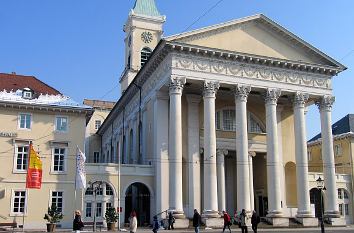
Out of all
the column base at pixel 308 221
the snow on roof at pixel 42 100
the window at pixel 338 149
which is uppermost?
the snow on roof at pixel 42 100

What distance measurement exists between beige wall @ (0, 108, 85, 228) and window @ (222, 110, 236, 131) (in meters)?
14.0

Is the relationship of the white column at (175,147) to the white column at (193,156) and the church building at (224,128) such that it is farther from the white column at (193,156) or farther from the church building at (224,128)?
the white column at (193,156)

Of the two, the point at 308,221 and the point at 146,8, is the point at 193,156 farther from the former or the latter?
the point at 146,8

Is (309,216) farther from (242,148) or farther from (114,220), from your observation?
(114,220)

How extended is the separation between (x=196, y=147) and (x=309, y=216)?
11428 millimetres

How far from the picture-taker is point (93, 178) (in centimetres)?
3784

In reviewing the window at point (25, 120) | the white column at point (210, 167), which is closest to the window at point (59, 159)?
the window at point (25, 120)

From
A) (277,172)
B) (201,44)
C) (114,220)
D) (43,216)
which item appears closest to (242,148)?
(277,172)

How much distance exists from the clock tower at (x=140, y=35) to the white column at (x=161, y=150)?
25888 millimetres

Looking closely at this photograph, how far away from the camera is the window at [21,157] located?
116 ft

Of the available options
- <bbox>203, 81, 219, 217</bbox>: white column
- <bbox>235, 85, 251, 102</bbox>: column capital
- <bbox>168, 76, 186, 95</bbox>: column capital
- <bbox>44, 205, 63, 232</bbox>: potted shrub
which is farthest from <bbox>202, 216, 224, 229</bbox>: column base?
<bbox>44, 205, 63, 232</bbox>: potted shrub

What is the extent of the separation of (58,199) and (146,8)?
4249cm

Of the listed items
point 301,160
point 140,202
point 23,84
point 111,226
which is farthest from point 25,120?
point 301,160

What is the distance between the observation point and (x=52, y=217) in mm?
32406
